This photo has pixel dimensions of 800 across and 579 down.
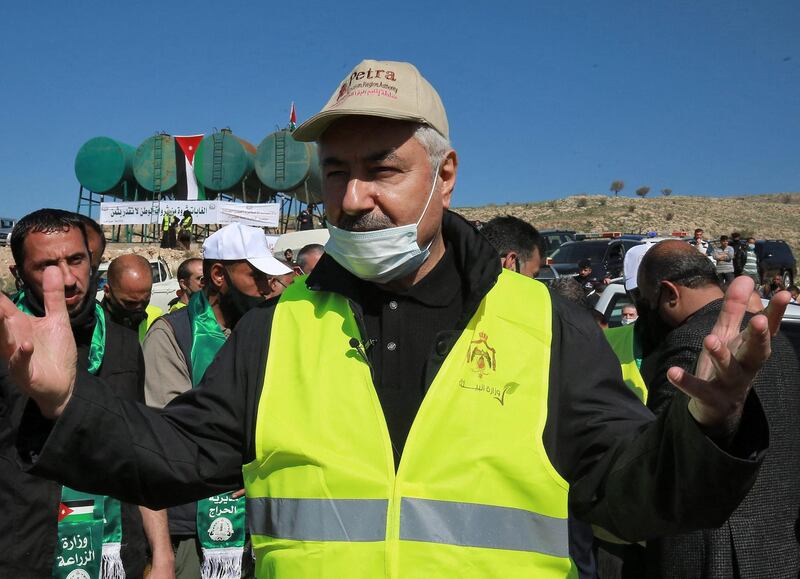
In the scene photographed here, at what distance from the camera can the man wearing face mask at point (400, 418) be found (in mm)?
1741

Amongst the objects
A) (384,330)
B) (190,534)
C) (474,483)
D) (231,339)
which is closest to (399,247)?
(384,330)

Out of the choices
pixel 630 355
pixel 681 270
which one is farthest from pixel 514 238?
pixel 681 270

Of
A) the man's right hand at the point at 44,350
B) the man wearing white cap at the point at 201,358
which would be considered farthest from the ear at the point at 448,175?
the man wearing white cap at the point at 201,358

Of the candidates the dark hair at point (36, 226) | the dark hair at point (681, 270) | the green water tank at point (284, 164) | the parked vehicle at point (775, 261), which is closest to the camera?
the dark hair at point (36, 226)

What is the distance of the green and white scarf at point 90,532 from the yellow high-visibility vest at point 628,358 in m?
2.41

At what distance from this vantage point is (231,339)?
2.20 meters

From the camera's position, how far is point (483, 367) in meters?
2.01

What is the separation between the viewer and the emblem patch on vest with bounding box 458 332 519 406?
6.45 ft

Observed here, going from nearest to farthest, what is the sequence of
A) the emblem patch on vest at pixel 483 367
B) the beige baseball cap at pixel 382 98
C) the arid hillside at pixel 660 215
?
the emblem patch on vest at pixel 483 367, the beige baseball cap at pixel 382 98, the arid hillside at pixel 660 215

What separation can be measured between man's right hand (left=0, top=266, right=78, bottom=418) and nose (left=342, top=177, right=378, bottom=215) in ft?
2.66

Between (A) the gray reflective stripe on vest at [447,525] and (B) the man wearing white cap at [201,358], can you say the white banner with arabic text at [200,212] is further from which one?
(A) the gray reflective stripe on vest at [447,525]

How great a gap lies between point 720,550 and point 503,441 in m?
1.61

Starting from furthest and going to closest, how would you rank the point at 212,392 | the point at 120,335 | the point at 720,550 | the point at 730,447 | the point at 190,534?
the point at 190,534
the point at 120,335
the point at 720,550
the point at 212,392
the point at 730,447

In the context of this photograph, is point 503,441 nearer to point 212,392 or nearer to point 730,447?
point 730,447
